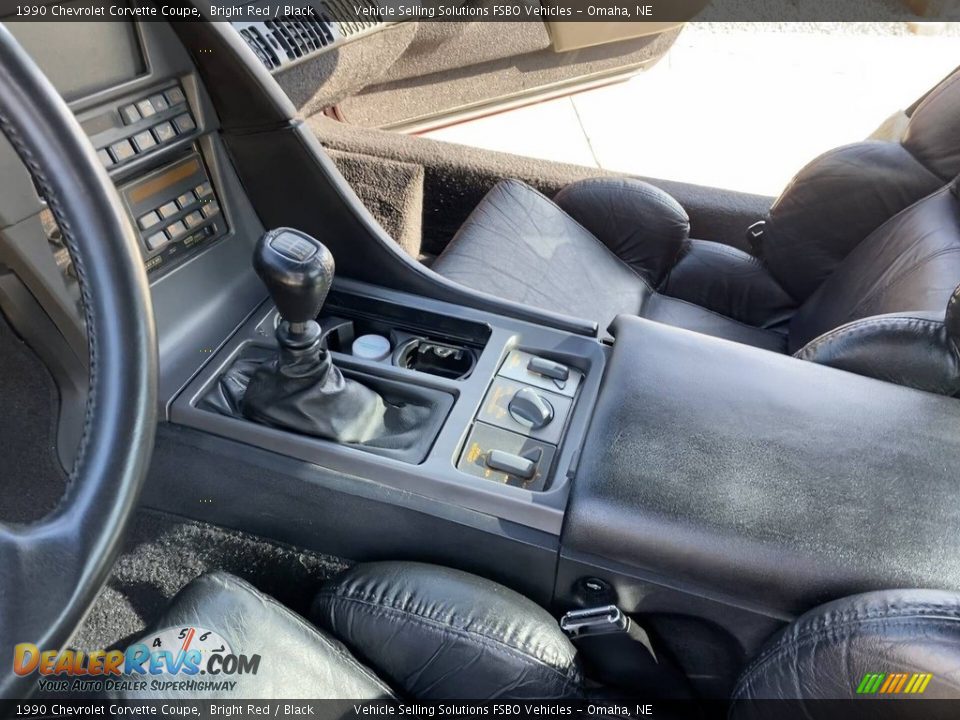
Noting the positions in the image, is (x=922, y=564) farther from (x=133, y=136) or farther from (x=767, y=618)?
(x=133, y=136)

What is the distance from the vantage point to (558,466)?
2.45 ft

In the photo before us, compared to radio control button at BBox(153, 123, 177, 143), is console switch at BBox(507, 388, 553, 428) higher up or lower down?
lower down

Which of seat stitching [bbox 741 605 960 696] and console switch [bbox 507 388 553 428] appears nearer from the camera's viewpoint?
seat stitching [bbox 741 605 960 696]

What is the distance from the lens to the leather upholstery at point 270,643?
63cm

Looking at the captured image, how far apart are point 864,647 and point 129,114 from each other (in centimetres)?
79

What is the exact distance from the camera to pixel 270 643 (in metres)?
0.65

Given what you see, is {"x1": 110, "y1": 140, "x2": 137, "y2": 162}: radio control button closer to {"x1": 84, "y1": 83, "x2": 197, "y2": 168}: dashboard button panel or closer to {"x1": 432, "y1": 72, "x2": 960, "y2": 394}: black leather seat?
{"x1": 84, "y1": 83, "x2": 197, "y2": 168}: dashboard button panel

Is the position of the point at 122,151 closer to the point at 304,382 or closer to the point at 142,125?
the point at 142,125

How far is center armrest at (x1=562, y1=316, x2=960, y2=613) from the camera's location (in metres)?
0.61

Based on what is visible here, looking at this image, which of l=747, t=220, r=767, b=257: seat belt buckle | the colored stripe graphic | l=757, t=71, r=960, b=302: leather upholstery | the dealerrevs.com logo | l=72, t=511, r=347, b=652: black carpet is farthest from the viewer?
l=747, t=220, r=767, b=257: seat belt buckle

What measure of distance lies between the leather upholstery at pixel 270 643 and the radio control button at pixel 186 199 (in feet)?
1.35

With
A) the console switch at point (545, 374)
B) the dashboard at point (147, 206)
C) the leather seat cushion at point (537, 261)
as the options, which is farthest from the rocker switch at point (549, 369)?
the dashboard at point (147, 206)

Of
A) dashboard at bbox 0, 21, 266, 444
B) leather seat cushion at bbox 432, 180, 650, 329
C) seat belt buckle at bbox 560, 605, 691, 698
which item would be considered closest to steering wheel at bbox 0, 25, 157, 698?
dashboard at bbox 0, 21, 266, 444

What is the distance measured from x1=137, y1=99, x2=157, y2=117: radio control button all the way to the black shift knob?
0.69 ft
